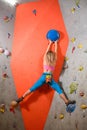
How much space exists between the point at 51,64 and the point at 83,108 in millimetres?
800

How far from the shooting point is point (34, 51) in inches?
126

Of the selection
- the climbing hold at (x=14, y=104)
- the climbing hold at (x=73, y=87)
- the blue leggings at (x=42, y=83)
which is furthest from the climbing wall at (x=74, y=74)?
the climbing hold at (x=14, y=104)

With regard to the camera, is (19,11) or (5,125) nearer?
(5,125)

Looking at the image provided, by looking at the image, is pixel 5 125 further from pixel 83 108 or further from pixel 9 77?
pixel 83 108

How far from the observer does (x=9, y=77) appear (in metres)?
3.13

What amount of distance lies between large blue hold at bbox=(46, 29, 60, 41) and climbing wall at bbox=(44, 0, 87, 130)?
0.78 ft

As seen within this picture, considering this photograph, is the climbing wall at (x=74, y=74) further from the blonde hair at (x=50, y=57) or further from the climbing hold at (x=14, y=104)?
the climbing hold at (x=14, y=104)

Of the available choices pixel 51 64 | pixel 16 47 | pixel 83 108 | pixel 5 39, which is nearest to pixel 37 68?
pixel 51 64

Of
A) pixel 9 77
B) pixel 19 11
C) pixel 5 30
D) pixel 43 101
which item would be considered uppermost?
pixel 19 11

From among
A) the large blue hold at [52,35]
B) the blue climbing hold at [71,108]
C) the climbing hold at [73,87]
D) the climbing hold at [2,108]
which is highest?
the large blue hold at [52,35]

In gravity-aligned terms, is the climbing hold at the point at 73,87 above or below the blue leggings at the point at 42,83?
below

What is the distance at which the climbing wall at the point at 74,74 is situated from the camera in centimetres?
309

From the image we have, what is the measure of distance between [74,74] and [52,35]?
26.2 inches

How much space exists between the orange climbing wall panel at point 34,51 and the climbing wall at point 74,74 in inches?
3.7
